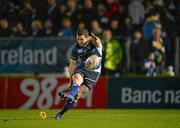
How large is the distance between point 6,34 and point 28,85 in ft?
7.91

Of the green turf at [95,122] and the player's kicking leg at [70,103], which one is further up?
the player's kicking leg at [70,103]

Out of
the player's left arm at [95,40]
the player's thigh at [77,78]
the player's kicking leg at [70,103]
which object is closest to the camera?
the player's kicking leg at [70,103]

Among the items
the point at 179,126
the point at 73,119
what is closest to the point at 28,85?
the point at 73,119

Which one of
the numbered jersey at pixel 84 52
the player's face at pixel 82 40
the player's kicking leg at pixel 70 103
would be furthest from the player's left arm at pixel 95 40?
the player's kicking leg at pixel 70 103

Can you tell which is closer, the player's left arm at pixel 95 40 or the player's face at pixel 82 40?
the player's face at pixel 82 40

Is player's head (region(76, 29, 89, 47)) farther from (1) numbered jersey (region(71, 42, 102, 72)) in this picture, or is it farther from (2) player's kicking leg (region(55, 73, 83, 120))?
(2) player's kicking leg (region(55, 73, 83, 120))

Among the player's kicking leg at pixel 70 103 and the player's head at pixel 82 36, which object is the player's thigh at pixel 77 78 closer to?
the player's kicking leg at pixel 70 103

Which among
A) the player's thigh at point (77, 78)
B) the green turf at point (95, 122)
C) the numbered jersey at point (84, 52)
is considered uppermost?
the numbered jersey at point (84, 52)

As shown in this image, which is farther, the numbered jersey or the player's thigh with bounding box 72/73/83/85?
the numbered jersey

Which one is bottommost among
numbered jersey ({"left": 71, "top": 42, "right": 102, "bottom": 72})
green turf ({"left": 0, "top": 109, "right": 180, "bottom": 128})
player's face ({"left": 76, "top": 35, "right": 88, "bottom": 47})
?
green turf ({"left": 0, "top": 109, "right": 180, "bottom": 128})

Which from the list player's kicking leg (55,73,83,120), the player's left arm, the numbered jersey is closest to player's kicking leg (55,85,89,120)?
player's kicking leg (55,73,83,120)

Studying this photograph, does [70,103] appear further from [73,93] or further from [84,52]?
[84,52]

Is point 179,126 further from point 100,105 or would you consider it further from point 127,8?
point 127,8

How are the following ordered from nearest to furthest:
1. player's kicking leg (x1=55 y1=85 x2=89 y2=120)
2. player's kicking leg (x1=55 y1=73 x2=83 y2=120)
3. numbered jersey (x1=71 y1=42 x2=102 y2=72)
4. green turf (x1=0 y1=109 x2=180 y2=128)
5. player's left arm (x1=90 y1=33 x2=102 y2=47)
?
green turf (x1=0 y1=109 x2=180 y2=128)
player's kicking leg (x1=55 y1=73 x2=83 y2=120)
player's kicking leg (x1=55 y1=85 x2=89 y2=120)
player's left arm (x1=90 y1=33 x2=102 y2=47)
numbered jersey (x1=71 y1=42 x2=102 y2=72)
